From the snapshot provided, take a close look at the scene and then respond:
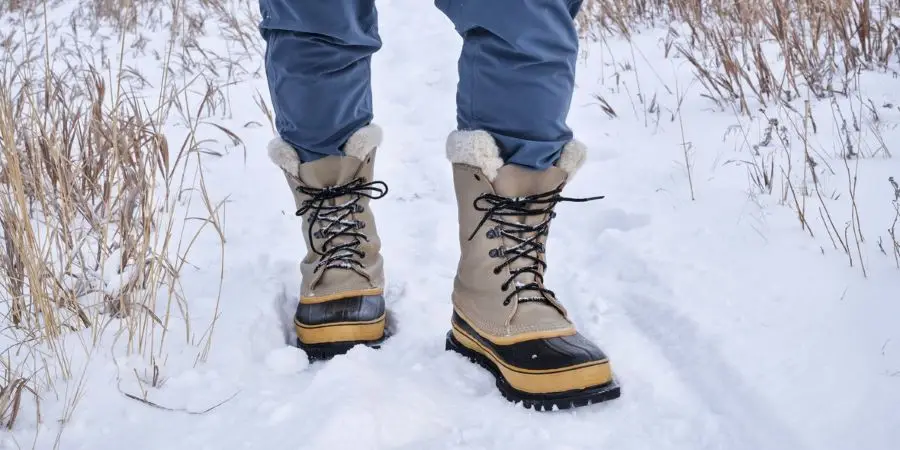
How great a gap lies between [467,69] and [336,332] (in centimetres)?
56

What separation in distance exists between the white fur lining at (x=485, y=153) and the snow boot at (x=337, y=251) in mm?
223

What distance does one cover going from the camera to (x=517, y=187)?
1.31 meters

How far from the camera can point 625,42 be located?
343 cm


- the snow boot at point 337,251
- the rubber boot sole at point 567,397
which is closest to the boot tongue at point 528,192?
the rubber boot sole at point 567,397

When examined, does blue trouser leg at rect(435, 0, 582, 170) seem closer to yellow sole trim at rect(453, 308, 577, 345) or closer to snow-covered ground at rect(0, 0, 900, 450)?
yellow sole trim at rect(453, 308, 577, 345)

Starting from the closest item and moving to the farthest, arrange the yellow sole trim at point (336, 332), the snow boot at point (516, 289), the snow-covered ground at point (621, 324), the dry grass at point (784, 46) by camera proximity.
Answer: the snow-covered ground at point (621, 324), the snow boot at point (516, 289), the yellow sole trim at point (336, 332), the dry grass at point (784, 46)

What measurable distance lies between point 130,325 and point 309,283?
0.34 metres

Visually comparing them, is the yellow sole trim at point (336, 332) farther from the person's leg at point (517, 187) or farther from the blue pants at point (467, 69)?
the blue pants at point (467, 69)

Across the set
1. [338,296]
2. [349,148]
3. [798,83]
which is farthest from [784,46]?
A: [338,296]

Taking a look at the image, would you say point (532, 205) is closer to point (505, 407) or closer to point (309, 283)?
point (505, 407)

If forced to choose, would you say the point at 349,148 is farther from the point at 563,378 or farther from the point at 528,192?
the point at 563,378

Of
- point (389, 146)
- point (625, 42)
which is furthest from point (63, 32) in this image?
point (625, 42)

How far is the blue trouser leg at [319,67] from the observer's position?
131 cm

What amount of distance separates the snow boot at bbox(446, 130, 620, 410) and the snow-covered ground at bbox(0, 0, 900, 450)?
0.04m
